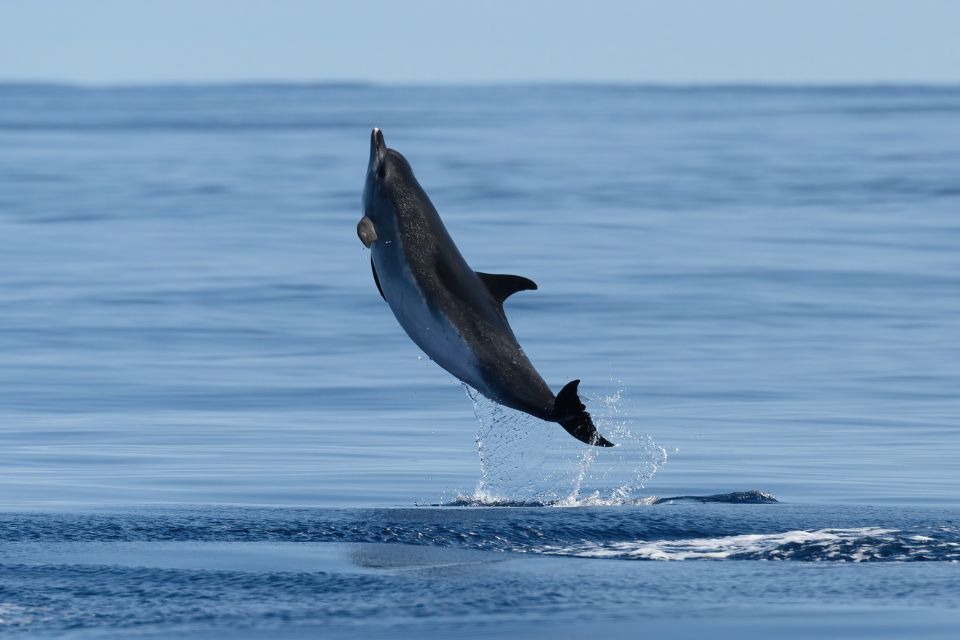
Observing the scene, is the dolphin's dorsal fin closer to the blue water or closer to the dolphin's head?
the dolphin's head

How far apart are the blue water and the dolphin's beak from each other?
7.48 feet

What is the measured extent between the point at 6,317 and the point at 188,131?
3661 inches

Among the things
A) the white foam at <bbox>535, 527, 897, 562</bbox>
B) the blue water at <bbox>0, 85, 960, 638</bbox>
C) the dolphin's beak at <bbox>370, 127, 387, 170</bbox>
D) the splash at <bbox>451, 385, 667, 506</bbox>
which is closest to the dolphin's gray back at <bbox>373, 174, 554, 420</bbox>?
the dolphin's beak at <bbox>370, 127, 387, 170</bbox>

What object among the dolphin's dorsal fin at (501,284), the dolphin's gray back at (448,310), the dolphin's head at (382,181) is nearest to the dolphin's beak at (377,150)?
the dolphin's head at (382,181)

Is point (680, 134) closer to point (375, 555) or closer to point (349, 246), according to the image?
point (349, 246)

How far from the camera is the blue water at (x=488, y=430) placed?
9.83 meters

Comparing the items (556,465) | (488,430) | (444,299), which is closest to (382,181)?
(444,299)

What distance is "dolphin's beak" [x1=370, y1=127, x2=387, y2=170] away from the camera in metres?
11.1

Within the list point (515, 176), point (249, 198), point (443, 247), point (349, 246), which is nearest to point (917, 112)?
point (515, 176)

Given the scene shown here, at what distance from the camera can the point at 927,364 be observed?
990 inches

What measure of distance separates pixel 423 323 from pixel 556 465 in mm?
7103

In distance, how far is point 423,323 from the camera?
10578mm

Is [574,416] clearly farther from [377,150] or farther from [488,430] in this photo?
[488,430]

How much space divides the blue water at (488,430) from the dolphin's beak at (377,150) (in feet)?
7.48
